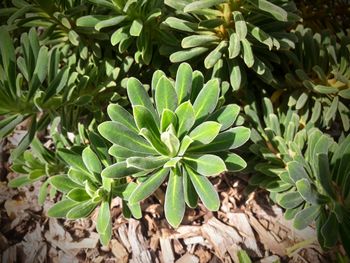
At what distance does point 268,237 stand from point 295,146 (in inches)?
22.1

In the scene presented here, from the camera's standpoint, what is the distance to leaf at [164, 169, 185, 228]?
104 cm

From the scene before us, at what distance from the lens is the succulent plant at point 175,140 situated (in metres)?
1.00

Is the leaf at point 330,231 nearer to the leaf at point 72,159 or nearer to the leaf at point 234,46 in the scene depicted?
the leaf at point 234,46

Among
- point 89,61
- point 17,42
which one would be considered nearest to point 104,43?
point 89,61

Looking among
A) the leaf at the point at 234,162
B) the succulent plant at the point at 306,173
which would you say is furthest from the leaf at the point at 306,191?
the leaf at the point at 234,162

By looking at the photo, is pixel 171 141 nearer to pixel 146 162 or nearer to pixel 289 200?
pixel 146 162

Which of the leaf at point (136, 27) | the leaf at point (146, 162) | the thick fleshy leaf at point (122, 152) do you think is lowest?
the thick fleshy leaf at point (122, 152)

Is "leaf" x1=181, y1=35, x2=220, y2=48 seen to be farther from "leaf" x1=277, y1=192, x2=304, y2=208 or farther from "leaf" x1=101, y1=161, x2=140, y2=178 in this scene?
"leaf" x1=277, y1=192, x2=304, y2=208

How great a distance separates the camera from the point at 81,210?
4.01 feet

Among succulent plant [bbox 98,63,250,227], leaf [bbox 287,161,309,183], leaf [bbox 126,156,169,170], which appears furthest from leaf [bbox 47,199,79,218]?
leaf [bbox 287,161,309,183]

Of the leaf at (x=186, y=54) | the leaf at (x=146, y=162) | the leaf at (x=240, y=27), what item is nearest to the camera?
the leaf at (x=146, y=162)

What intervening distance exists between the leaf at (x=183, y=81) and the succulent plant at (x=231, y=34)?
26cm

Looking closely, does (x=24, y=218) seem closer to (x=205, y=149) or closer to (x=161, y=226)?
(x=161, y=226)

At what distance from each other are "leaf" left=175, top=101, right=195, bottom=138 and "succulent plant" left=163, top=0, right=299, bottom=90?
1.30 feet
